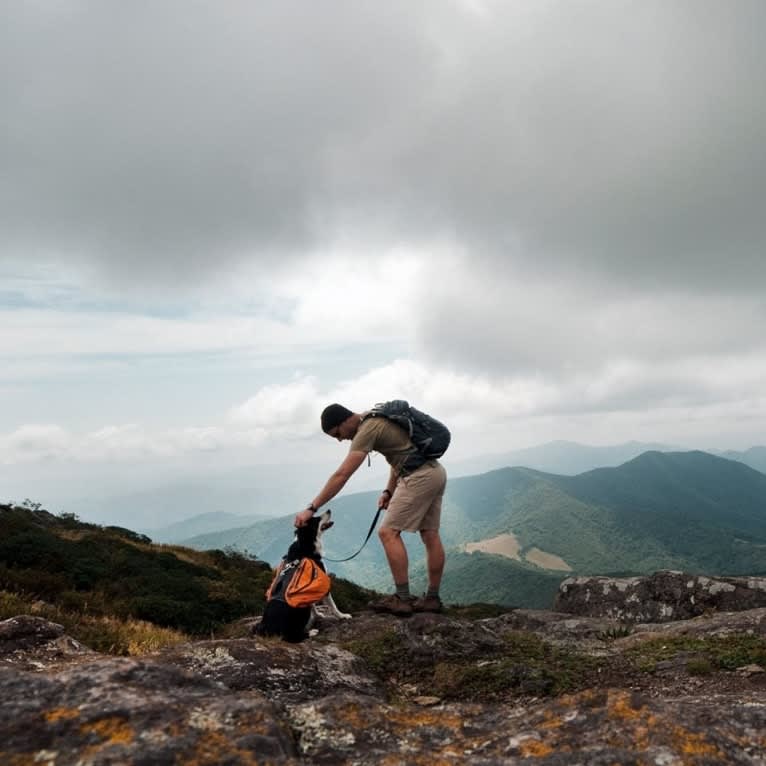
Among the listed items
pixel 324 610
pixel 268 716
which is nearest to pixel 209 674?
pixel 268 716

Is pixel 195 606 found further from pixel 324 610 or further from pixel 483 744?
pixel 483 744

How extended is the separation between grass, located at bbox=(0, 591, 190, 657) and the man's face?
3.68 metres

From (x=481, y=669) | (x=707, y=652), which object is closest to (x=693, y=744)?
(x=481, y=669)

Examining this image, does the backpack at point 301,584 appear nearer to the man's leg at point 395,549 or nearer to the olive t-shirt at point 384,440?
the man's leg at point 395,549

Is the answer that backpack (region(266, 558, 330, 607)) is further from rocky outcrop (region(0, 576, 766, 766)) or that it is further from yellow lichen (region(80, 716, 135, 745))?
yellow lichen (region(80, 716, 135, 745))

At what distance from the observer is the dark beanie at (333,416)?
786 centimetres

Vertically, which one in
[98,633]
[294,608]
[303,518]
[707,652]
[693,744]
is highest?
[303,518]

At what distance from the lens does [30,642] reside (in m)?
6.21

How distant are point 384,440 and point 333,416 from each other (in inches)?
33.0

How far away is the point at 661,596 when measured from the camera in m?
16.7

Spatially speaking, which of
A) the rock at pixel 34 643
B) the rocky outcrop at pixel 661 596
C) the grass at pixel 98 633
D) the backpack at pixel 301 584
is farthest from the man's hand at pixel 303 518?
the rocky outcrop at pixel 661 596

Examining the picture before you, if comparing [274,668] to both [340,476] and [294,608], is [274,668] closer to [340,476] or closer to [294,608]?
[294,608]

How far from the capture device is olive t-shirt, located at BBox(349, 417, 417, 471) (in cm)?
766

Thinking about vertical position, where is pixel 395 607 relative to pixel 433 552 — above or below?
below
